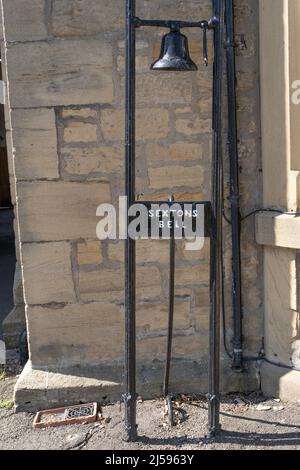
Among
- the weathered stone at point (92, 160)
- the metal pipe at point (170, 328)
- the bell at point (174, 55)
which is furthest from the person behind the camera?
the weathered stone at point (92, 160)

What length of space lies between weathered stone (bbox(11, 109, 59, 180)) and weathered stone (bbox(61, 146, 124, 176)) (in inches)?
3.0

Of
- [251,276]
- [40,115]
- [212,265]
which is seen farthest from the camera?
[251,276]

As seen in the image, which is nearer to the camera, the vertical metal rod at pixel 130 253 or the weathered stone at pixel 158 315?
the vertical metal rod at pixel 130 253

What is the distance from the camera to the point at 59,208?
11.0ft

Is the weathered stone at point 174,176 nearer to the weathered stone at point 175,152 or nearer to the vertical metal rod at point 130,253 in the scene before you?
the weathered stone at point 175,152

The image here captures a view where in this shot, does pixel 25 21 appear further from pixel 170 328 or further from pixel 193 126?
pixel 170 328

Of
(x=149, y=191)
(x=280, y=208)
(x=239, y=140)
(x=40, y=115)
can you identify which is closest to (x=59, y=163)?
(x=40, y=115)

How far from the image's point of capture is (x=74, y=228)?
3.36m

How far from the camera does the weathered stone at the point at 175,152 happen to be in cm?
331

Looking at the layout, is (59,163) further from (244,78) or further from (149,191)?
(244,78)

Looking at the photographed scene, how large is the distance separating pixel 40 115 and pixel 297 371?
2.17 m

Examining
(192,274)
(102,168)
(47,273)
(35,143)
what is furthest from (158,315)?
(35,143)

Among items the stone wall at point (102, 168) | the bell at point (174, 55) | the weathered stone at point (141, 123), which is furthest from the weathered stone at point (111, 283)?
the bell at point (174, 55)

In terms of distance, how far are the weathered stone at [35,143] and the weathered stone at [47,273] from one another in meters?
0.44
